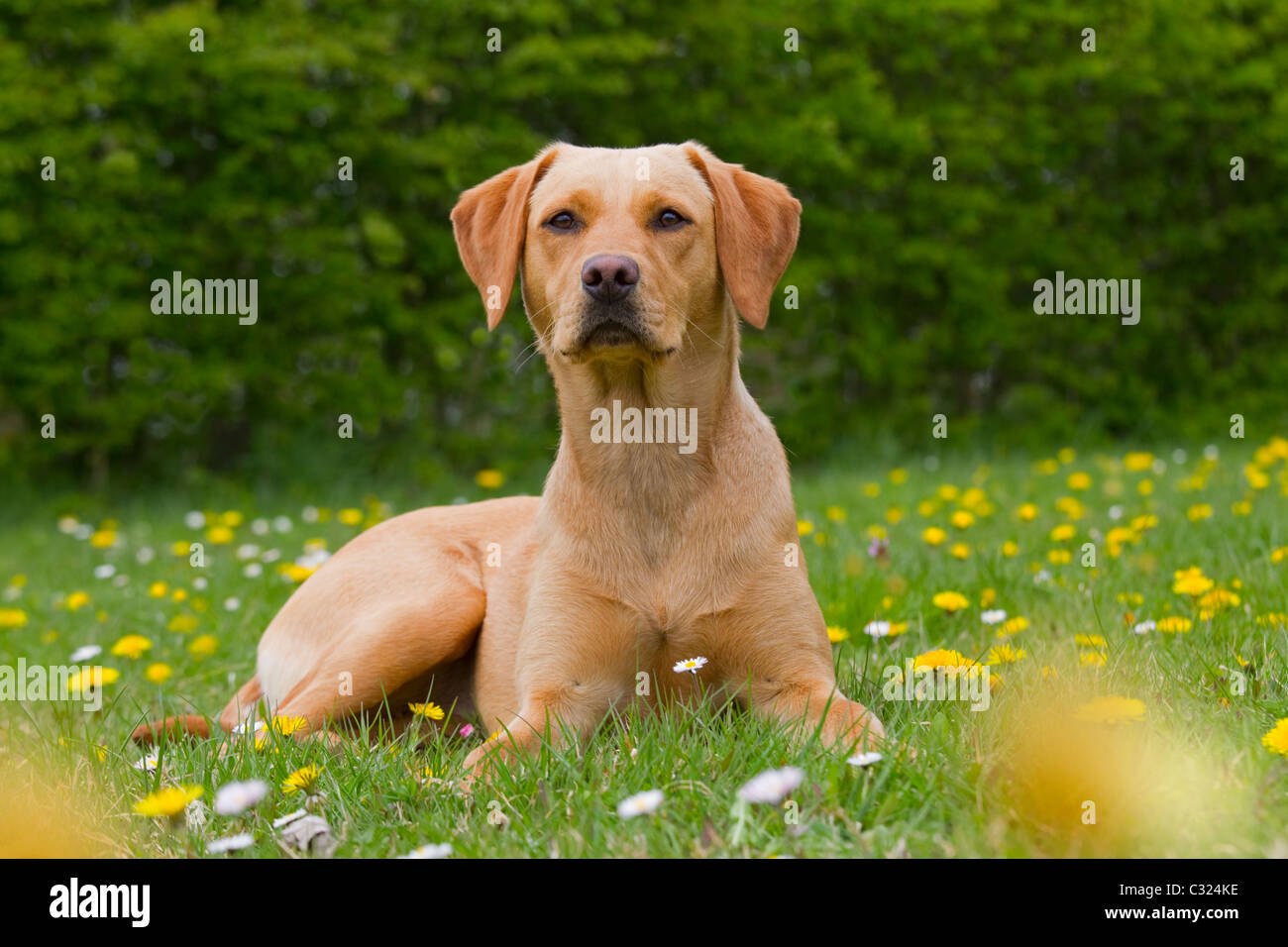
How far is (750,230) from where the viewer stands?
3162 mm

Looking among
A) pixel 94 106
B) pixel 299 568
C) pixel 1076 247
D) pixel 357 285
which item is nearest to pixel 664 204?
pixel 299 568

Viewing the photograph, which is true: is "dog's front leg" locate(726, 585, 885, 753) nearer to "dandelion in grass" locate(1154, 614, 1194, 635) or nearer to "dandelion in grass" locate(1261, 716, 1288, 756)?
"dandelion in grass" locate(1261, 716, 1288, 756)

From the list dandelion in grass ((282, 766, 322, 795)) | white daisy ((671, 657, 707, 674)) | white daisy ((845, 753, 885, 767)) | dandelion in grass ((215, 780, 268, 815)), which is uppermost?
white daisy ((845, 753, 885, 767))

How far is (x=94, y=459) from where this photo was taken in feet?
28.4

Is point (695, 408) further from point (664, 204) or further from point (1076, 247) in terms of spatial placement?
point (1076, 247)

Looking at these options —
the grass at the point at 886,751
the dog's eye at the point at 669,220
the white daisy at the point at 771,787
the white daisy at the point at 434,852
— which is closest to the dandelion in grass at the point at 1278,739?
the grass at the point at 886,751

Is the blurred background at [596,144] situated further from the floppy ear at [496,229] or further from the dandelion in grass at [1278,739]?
the dandelion in grass at [1278,739]

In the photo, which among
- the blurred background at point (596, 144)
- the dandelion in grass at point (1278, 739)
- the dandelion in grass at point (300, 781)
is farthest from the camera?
the blurred background at point (596, 144)

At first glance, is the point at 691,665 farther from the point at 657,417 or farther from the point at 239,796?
the point at 239,796

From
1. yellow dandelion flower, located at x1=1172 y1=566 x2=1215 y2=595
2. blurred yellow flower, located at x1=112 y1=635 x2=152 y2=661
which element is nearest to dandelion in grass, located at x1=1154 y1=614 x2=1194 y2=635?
yellow dandelion flower, located at x1=1172 y1=566 x2=1215 y2=595

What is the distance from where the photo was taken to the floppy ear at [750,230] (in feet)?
10.1

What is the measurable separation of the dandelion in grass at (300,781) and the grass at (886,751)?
15 mm

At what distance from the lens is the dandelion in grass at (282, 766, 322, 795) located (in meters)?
2.42

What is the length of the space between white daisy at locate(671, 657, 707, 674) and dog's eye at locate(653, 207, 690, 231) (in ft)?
3.34
